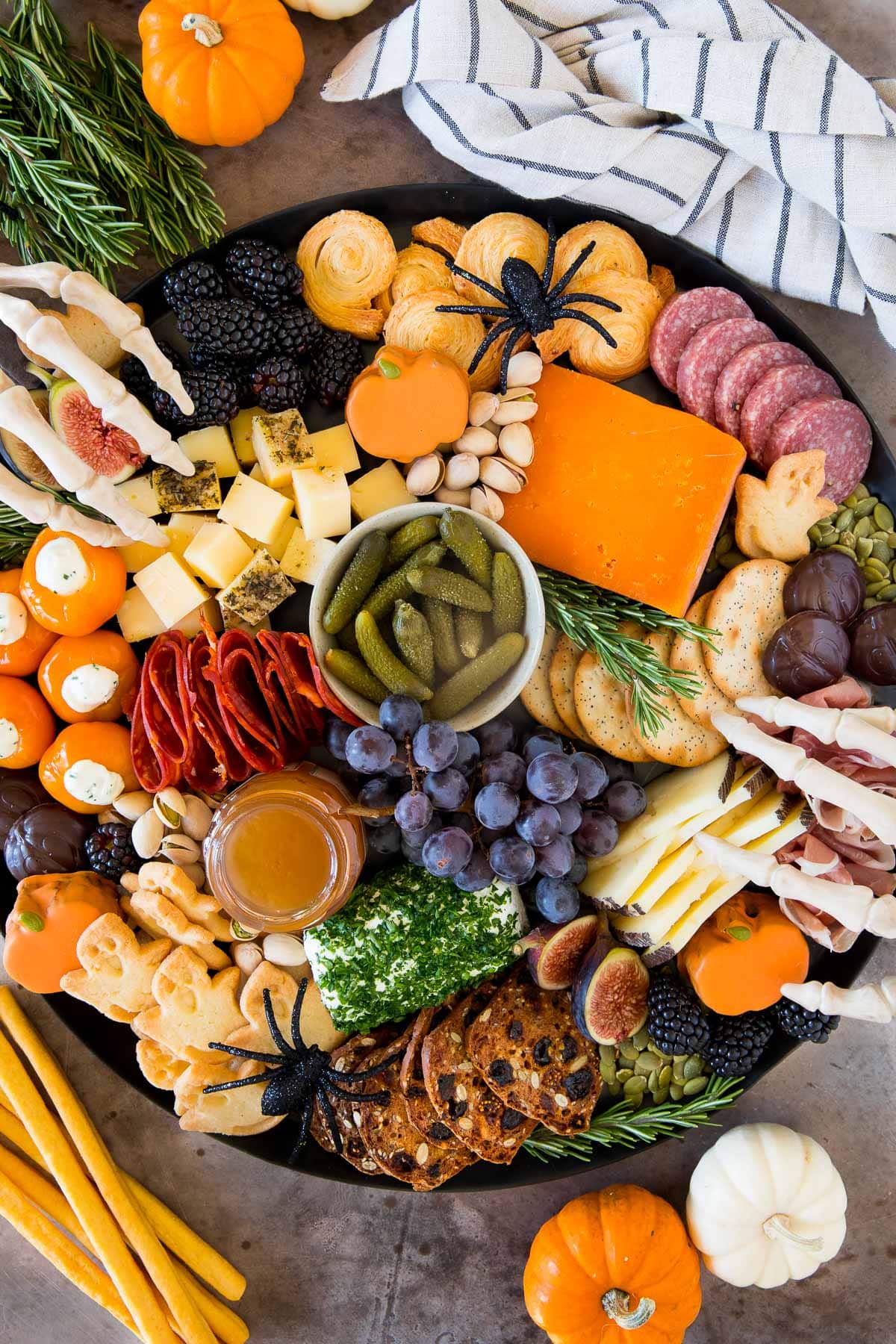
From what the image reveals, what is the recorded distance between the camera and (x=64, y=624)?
60.8 inches

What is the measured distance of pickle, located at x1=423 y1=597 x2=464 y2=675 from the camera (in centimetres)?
146

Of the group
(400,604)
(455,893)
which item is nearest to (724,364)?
(400,604)

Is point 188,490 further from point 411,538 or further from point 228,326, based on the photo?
point 411,538

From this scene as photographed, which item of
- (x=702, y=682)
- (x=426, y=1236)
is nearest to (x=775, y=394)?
(x=702, y=682)

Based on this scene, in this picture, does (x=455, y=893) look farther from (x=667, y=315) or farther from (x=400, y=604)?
(x=667, y=315)

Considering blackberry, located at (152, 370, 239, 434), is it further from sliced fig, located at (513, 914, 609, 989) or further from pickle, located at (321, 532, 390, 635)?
sliced fig, located at (513, 914, 609, 989)

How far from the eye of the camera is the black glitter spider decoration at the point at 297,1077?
147cm

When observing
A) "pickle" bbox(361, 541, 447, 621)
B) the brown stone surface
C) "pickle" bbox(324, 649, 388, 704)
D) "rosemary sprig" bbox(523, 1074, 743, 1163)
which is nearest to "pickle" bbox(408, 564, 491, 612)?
"pickle" bbox(361, 541, 447, 621)

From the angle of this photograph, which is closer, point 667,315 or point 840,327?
point 667,315

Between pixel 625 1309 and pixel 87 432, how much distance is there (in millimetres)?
1723

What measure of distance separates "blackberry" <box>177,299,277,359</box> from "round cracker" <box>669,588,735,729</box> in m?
0.85

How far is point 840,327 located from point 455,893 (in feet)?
4.12

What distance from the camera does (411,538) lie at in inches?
58.0

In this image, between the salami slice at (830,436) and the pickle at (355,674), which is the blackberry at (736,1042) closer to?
the pickle at (355,674)
